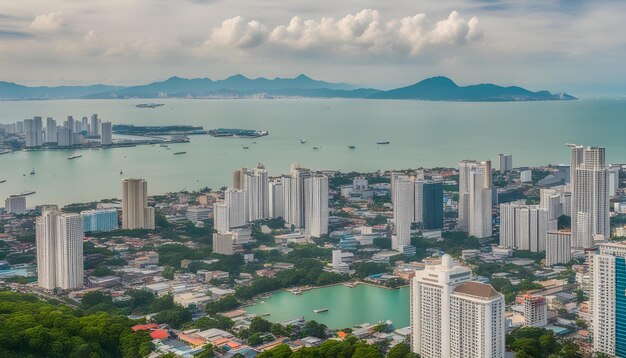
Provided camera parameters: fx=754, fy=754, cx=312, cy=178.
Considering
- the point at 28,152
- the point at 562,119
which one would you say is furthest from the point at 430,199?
the point at 562,119

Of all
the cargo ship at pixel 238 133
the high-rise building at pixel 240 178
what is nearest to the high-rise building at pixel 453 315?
the high-rise building at pixel 240 178

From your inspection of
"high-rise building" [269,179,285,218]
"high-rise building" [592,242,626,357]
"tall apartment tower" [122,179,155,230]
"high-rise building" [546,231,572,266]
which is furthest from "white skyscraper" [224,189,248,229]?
"high-rise building" [592,242,626,357]

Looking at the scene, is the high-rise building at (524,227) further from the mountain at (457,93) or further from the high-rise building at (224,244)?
the mountain at (457,93)

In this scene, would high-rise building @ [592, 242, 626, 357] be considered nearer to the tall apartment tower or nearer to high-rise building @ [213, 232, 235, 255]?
high-rise building @ [213, 232, 235, 255]

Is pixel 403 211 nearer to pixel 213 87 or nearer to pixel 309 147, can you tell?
pixel 309 147

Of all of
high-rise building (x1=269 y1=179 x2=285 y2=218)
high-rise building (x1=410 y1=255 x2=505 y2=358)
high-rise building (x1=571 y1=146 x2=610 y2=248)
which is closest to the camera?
high-rise building (x1=410 y1=255 x2=505 y2=358)

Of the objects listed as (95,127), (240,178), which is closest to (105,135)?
(95,127)
